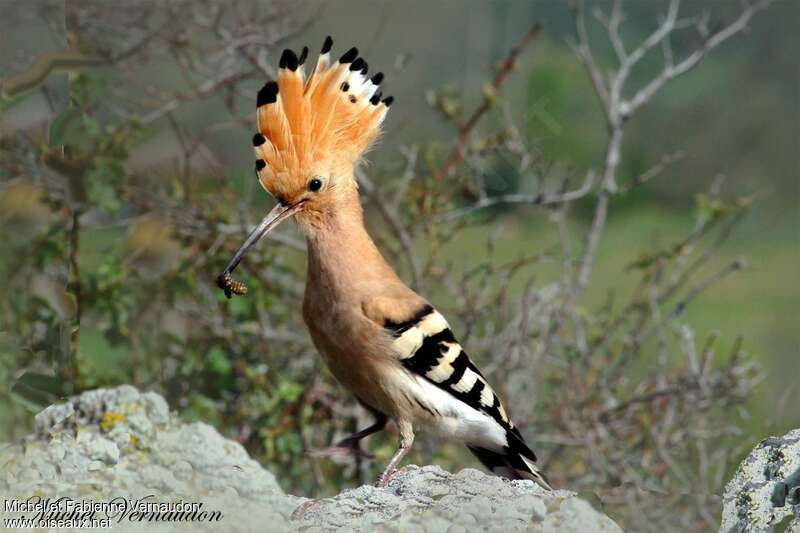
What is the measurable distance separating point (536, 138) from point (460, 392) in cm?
115

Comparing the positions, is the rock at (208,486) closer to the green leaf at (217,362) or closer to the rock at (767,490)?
the rock at (767,490)

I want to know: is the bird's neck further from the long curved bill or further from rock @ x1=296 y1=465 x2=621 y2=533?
rock @ x1=296 y1=465 x2=621 y2=533

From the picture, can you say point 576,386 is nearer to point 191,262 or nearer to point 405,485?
point 191,262

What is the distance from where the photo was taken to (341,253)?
2234mm

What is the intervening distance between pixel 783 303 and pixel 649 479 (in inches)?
126

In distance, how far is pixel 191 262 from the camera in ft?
10.6

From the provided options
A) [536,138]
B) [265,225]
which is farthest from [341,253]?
[536,138]

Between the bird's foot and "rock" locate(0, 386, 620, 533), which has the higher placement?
the bird's foot

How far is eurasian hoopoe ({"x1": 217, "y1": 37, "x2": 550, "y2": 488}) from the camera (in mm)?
2178

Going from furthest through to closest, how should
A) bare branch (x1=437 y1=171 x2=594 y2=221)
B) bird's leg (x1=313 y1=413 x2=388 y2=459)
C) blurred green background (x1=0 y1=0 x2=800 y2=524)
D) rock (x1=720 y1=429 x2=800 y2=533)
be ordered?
1. blurred green background (x1=0 y1=0 x2=800 y2=524)
2. bare branch (x1=437 y1=171 x2=594 y2=221)
3. bird's leg (x1=313 y1=413 x2=388 y2=459)
4. rock (x1=720 y1=429 x2=800 y2=533)

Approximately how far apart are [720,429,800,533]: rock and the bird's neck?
786mm

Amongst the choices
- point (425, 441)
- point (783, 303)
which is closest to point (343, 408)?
point (425, 441)

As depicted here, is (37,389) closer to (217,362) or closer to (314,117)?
(314,117)

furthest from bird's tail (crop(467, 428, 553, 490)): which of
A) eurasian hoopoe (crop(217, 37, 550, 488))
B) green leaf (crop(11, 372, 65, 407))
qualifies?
green leaf (crop(11, 372, 65, 407))
